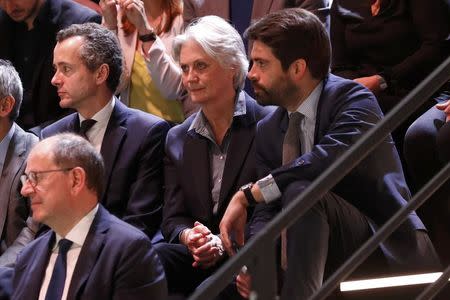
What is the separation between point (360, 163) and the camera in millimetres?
3449

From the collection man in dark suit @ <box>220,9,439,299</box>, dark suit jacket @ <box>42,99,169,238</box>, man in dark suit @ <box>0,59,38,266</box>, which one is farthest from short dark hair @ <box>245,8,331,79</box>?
man in dark suit @ <box>0,59,38,266</box>

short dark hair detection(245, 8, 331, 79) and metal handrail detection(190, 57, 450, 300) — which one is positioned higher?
metal handrail detection(190, 57, 450, 300)

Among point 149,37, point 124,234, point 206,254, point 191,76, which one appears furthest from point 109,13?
point 124,234

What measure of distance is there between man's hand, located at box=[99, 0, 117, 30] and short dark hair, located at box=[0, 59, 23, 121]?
1.81 ft

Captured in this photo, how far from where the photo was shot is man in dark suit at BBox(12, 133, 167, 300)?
10.8ft

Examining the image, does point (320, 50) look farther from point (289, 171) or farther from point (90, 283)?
point (90, 283)

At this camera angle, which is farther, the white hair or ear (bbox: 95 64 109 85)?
ear (bbox: 95 64 109 85)

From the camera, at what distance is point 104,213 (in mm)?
3459

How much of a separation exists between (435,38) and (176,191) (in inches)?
44.9

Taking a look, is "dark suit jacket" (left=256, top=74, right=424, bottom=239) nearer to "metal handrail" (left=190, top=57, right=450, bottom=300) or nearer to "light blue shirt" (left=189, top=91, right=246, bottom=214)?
"light blue shirt" (left=189, top=91, right=246, bottom=214)

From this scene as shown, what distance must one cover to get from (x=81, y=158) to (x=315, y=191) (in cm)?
156

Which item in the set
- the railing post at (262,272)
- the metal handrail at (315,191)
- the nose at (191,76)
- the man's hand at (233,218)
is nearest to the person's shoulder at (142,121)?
Answer: the nose at (191,76)

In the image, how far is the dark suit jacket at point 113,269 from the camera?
10.7ft

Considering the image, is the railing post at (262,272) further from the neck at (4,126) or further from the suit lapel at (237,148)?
the neck at (4,126)
